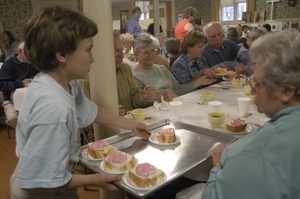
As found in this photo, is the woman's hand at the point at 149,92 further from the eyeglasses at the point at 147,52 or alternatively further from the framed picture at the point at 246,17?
the framed picture at the point at 246,17

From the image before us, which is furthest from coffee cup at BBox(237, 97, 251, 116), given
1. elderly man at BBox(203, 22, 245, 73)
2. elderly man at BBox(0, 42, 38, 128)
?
elderly man at BBox(0, 42, 38, 128)

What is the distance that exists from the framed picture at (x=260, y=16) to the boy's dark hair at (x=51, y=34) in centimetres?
730

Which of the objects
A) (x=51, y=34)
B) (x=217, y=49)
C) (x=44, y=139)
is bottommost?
(x=44, y=139)

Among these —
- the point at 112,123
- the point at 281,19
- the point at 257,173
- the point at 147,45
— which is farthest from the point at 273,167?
the point at 281,19

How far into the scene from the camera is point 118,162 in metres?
1.06

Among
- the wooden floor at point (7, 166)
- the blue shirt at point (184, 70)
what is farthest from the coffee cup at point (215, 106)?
the wooden floor at point (7, 166)

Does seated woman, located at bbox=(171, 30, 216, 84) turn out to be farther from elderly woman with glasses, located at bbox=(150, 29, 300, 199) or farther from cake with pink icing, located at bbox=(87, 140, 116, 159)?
elderly woman with glasses, located at bbox=(150, 29, 300, 199)

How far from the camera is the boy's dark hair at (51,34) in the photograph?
34.4 inches

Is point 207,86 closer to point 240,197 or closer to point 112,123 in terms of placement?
point 112,123

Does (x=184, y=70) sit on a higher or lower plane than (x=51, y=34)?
lower

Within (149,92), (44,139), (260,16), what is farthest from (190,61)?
(260,16)

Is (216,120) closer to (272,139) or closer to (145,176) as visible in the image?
(145,176)

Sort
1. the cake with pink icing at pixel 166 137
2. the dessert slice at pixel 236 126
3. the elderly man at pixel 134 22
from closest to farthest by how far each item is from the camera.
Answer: the cake with pink icing at pixel 166 137
the dessert slice at pixel 236 126
the elderly man at pixel 134 22

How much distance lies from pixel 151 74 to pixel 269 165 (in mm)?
1780
